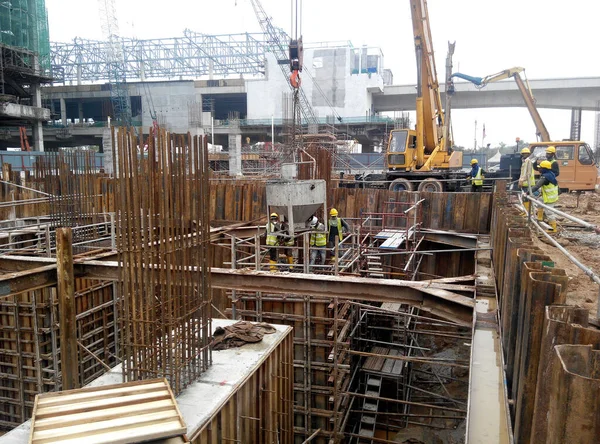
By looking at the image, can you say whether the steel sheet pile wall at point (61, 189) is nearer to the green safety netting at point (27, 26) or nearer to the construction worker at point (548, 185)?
the construction worker at point (548, 185)

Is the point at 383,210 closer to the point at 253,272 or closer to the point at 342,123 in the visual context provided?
the point at 253,272

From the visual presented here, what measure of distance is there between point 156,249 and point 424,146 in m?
19.3

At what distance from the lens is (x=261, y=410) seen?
23.0 ft

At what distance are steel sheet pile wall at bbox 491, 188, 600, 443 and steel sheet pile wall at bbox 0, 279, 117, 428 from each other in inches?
362

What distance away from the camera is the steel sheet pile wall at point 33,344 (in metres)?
10.8

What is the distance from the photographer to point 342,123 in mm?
56938

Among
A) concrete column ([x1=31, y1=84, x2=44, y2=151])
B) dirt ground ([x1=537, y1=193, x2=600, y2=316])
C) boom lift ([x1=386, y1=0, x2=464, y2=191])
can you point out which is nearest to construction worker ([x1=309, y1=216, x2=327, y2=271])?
dirt ground ([x1=537, y1=193, x2=600, y2=316])

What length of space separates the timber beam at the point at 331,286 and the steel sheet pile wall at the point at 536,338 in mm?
1604

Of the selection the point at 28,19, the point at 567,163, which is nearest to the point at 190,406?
the point at 567,163

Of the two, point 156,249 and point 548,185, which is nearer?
point 156,249

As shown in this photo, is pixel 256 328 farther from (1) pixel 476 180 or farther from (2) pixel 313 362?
(1) pixel 476 180

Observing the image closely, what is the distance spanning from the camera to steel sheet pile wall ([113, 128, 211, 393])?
20.3 feet

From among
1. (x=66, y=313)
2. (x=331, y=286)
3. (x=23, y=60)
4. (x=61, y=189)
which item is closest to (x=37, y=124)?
(x=23, y=60)

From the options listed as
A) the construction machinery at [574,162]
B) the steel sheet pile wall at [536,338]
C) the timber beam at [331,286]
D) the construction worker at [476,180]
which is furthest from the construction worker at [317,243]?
the construction machinery at [574,162]
